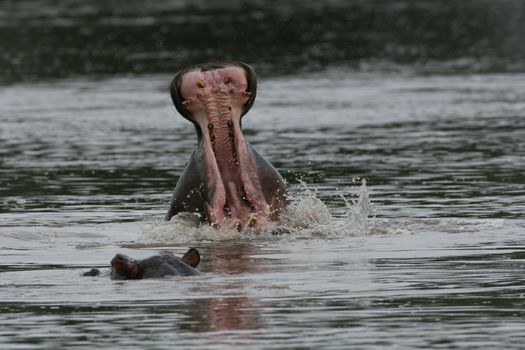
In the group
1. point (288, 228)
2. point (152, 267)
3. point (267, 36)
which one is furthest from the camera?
point (267, 36)

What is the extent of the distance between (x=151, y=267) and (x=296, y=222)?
254 centimetres

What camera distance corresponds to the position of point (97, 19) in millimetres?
47531

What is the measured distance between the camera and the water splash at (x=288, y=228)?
1222 centimetres

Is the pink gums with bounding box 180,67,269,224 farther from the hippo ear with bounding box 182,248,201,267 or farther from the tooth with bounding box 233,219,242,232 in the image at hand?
the hippo ear with bounding box 182,248,201,267

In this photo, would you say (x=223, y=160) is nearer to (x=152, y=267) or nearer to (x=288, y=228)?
(x=288, y=228)

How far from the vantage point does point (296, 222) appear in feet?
41.0

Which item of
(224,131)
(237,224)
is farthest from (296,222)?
(224,131)

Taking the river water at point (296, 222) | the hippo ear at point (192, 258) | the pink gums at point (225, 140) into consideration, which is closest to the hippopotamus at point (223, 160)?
the pink gums at point (225, 140)

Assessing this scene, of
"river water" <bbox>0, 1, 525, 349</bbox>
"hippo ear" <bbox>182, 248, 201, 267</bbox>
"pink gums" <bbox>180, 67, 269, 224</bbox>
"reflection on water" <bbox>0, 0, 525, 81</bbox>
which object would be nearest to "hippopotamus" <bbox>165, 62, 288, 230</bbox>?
"pink gums" <bbox>180, 67, 269, 224</bbox>

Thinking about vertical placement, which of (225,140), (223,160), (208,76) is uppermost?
(208,76)

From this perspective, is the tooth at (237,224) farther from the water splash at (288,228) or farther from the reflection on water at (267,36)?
the reflection on water at (267,36)

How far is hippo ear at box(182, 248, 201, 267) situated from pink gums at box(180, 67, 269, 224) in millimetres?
1978

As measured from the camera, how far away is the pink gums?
40.6 ft

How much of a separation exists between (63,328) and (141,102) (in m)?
17.4
